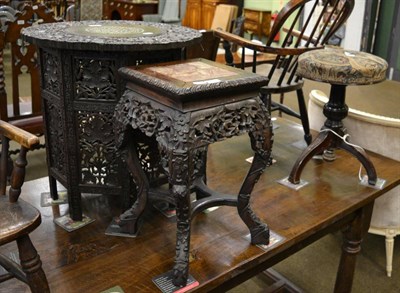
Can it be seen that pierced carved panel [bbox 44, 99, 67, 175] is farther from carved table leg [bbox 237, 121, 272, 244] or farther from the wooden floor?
carved table leg [bbox 237, 121, 272, 244]

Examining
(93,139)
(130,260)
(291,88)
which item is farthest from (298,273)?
(93,139)

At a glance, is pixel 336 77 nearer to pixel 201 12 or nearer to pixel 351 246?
pixel 351 246

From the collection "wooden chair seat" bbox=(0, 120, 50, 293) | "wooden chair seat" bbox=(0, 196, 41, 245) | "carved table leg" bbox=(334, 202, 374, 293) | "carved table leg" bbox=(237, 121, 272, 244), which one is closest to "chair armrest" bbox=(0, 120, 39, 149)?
"wooden chair seat" bbox=(0, 120, 50, 293)

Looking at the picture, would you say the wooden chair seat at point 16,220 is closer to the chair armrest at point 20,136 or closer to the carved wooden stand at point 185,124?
the chair armrest at point 20,136

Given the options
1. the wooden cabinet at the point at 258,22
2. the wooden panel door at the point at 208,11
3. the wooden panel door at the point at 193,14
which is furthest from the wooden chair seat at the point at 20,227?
the wooden panel door at the point at 193,14

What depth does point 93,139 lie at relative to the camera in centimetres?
155

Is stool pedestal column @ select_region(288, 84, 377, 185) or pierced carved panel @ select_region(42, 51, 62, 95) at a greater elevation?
pierced carved panel @ select_region(42, 51, 62, 95)

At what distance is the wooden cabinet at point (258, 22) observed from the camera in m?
7.38

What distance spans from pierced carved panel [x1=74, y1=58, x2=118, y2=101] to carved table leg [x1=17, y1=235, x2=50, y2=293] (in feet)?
1.74

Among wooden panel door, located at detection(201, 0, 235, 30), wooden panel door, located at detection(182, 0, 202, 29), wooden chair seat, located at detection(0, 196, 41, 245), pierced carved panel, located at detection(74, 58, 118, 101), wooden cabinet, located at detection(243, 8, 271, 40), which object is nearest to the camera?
wooden chair seat, located at detection(0, 196, 41, 245)

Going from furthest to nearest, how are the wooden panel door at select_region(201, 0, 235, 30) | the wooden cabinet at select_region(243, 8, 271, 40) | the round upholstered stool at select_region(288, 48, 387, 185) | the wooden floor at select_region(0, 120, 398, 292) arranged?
the wooden panel door at select_region(201, 0, 235, 30) → the wooden cabinet at select_region(243, 8, 271, 40) → the round upholstered stool at select_region(288, 48, 387, 185) → the wooden floor at select_region(0, 120, 398, 292)

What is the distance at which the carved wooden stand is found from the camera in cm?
122

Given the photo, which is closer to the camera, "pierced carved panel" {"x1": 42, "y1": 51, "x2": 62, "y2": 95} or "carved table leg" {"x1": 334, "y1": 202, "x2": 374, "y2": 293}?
"pierced carved panel" {"x1": 42, "y1": 51, "x2": 62, "y2": 95}

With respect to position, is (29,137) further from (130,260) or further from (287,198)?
(287,198)
